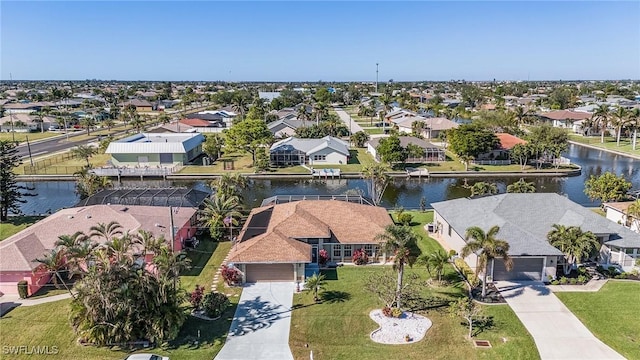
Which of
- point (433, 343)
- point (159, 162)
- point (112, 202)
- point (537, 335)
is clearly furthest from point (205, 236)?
point (159, 162)

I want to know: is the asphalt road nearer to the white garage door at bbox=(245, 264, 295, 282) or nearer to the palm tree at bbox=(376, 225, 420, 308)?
the white garage door at bbox=(245, 264, 295, 282)

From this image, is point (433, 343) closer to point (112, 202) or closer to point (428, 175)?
point (112, 202)

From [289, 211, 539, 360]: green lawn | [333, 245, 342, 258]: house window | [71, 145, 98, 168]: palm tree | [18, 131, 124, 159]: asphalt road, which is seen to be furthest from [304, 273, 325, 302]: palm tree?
[18, 131, 124, 159]: asphalt road

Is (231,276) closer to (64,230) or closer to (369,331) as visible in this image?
(369,331)

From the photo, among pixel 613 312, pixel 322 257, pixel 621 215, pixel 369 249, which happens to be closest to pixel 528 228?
pixel 613 312

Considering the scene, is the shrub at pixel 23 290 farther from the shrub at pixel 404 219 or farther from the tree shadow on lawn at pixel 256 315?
the shrub at pixel 404 219

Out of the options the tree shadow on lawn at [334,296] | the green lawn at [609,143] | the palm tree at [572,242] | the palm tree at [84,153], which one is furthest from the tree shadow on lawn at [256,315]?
the green lawn at [609,143]
